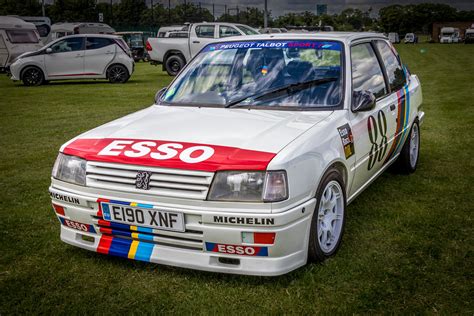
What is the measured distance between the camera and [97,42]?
52.6 ft

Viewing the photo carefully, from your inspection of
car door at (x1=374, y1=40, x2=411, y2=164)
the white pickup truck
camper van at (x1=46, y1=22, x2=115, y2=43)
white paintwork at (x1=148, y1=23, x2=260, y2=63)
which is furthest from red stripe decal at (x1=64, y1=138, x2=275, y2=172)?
camper van at (x1=46, y1=22, x2=115, y2=43)

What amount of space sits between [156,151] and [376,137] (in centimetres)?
203

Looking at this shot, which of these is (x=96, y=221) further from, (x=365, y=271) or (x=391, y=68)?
(x=391, y=68)

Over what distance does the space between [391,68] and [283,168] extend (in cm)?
270

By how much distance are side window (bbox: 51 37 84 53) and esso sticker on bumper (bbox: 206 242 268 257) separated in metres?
14.4

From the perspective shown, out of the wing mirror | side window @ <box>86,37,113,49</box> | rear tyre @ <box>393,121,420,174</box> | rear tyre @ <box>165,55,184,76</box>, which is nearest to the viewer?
the wing mirror

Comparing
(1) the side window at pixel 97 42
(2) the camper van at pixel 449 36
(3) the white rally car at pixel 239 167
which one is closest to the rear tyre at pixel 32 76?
(1) the side window at pixel 97 42

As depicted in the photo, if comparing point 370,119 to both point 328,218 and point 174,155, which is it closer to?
point 328,218

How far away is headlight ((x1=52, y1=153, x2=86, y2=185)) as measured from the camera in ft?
10.1

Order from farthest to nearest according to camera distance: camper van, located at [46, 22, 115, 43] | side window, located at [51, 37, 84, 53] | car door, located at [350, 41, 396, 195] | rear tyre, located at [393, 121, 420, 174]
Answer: camper van, located at [46, 22, 115, 43]
side window, located at [51, 37, 84, 53]
rear tyre, located at [393, 121, 420, 174]
car door, located at [350, 41, 396, 195]

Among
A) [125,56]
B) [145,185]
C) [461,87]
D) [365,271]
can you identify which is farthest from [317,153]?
[125,56]

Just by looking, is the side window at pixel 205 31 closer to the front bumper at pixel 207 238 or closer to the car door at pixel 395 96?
the car door at pixel 395 96

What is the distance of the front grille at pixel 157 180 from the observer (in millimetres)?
2768

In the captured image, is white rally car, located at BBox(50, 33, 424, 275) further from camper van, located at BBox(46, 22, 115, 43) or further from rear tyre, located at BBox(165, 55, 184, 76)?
camper van, located at BBox(46, 22, 115, 43)
